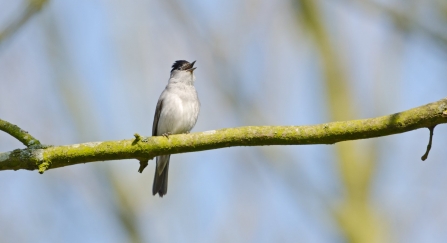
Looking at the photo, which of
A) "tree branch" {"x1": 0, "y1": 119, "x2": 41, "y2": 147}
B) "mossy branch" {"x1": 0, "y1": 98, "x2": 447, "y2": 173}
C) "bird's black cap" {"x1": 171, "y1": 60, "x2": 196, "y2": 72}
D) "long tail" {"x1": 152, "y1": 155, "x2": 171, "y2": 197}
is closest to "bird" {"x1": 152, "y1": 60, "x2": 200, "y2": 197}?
"long tail" {"x1": 152, "y1": 155, "x2": 171, "y2": 197}

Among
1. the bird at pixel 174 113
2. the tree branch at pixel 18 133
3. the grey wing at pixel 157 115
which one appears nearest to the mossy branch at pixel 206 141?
the tree branch at pixel 18 133

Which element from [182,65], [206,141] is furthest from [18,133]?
[182,65]

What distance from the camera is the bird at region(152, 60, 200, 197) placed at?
24.5ft

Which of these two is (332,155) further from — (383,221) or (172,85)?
(172,85)

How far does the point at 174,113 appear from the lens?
294 inches

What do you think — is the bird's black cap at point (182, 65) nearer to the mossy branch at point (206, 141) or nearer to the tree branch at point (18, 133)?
the mossy branch at point (206, 141)

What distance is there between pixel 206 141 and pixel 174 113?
3208 millimetres

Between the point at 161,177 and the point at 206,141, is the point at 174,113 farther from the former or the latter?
the point at 206,141

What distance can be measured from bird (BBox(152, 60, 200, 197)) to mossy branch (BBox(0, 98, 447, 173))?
2.82 meters

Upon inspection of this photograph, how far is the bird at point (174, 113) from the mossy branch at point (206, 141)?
2.82m

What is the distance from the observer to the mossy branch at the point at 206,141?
4.00 metres

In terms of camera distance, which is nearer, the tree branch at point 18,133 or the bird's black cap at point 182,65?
the tree branch at point 18,133

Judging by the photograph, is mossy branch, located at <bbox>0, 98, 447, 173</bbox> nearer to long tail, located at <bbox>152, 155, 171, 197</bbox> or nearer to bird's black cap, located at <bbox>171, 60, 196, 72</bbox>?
long tail, located at <bbox>152, 155, 171, 197</bbox>

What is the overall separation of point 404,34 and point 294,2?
3030 millimetres
